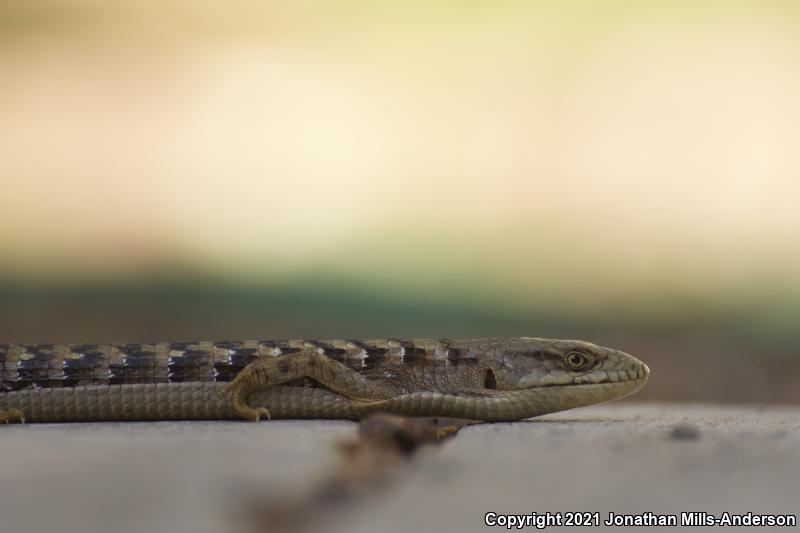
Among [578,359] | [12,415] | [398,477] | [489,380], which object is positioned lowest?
[398,477]

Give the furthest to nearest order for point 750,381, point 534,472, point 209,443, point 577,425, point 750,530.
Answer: point 750,381 < point 577,425 < point 209,443 < point 534,472 < point 750,530

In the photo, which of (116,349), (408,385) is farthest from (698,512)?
(116,349)

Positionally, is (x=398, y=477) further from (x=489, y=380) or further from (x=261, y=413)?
(x=489, y=380)

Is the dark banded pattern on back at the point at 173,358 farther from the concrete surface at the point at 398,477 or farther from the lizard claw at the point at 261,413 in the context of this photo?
the concrete surface at the point at 398,477

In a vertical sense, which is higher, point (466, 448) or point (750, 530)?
point (466, 448)

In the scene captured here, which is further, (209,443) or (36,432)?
(36,432)

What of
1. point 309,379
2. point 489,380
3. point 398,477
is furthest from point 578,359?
point 398,477

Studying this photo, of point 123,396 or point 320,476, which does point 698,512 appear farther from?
point 123,396

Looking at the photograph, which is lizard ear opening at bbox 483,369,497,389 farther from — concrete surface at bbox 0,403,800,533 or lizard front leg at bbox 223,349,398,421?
concrete surface at bbox 0,403,800,533
